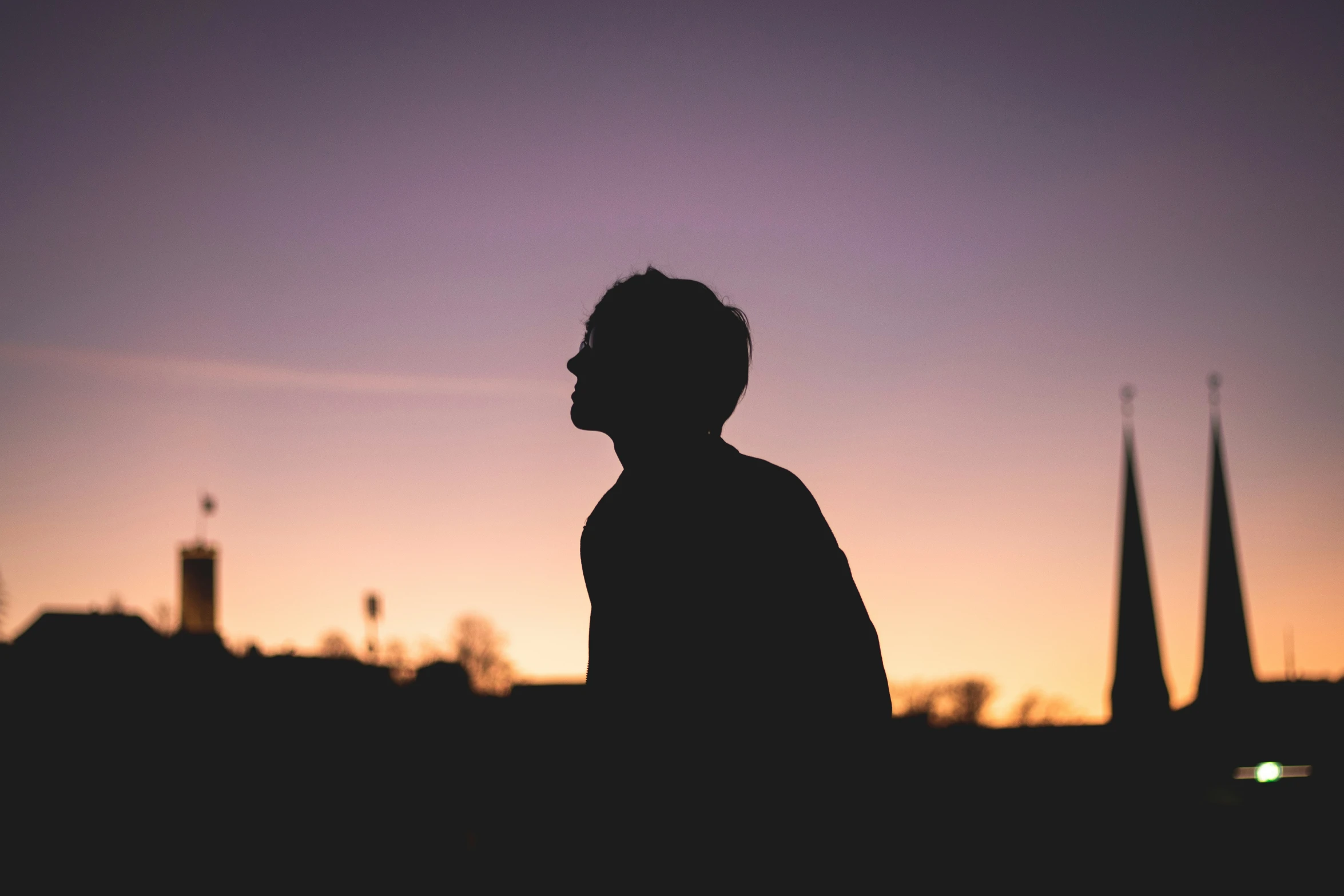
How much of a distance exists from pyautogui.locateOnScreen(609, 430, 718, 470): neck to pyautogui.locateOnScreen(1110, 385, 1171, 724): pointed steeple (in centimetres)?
9046

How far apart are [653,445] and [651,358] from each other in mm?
138

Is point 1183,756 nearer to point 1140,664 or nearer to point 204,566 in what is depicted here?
point 1140,664

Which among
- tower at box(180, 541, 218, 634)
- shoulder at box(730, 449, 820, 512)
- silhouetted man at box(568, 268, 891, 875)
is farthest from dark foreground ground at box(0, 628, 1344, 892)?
tower at box(180, 541, 218, 634)

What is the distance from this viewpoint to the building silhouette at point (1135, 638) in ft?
276

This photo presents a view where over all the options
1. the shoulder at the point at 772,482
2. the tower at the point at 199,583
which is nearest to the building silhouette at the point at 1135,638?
the tower at the point at 199,583

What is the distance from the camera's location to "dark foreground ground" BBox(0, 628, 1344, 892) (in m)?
1.60

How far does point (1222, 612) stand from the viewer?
84.8 meters

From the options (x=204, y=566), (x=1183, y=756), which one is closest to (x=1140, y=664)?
(x=1183, y=756)

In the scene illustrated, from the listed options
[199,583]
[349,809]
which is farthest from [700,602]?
[199,583]

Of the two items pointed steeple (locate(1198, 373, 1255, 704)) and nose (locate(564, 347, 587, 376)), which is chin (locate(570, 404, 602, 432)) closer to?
nose (locate(564, 347, 587, 376))

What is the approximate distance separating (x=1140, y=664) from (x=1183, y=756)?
22.8ft

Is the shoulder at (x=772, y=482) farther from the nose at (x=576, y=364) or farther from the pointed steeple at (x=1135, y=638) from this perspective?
the pointed steeple at (x=1135, y=638)

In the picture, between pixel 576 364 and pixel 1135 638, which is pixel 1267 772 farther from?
pixel 1135 638

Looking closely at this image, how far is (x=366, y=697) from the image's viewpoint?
10.5m
